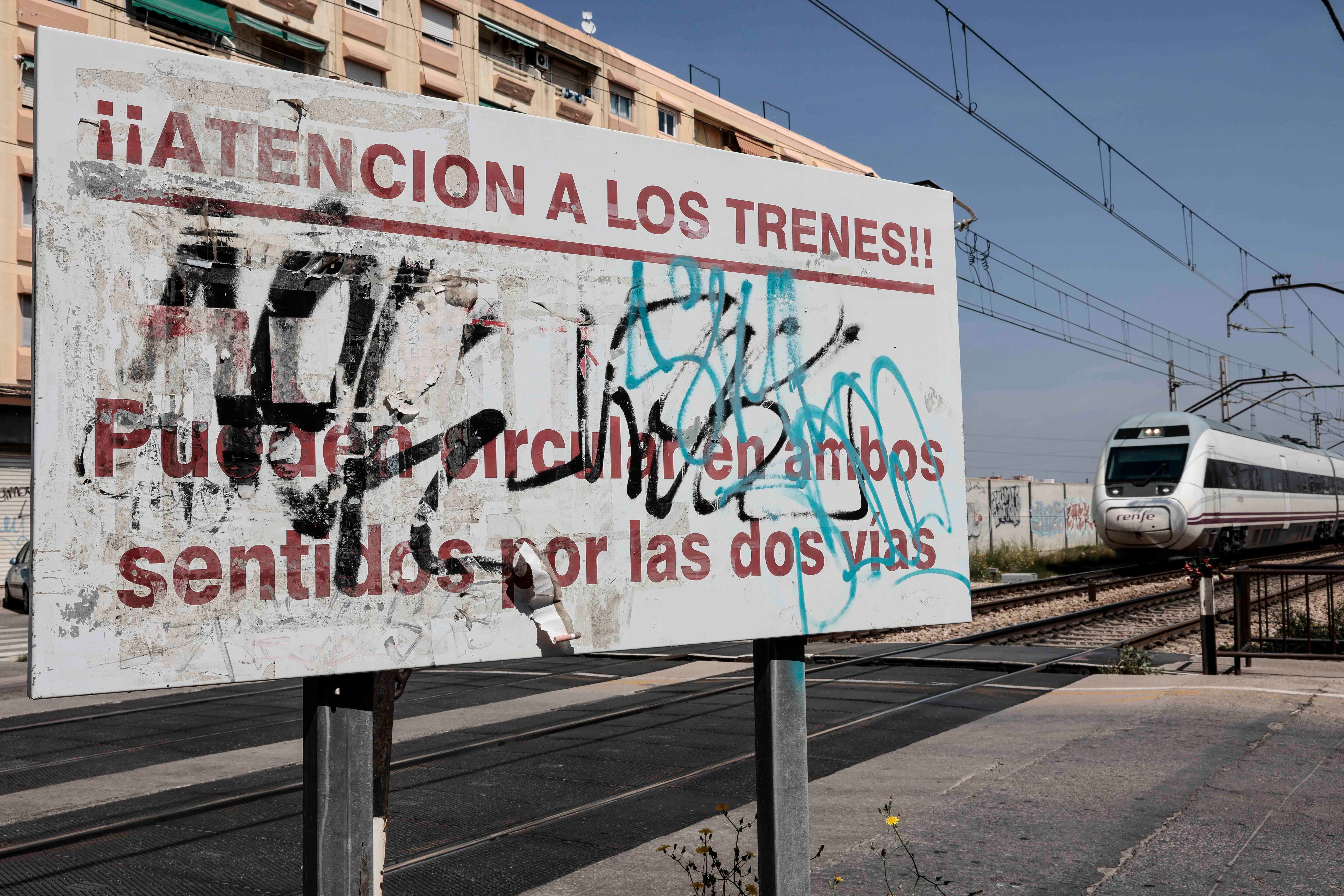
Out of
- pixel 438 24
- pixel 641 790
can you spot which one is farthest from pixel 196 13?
pixel 641 790

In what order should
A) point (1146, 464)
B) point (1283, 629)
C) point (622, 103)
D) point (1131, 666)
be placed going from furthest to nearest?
point (622, 103) → point (1146, 464) → point (1283, 629) → point (1131, 666)

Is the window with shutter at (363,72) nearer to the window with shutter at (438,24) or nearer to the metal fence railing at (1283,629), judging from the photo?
the window with shutter at (438,24)

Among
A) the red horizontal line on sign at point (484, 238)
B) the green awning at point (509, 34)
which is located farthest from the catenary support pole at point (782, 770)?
the green awning at point (509, 34)

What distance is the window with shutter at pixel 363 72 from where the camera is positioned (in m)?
32.2

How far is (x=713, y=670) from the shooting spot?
1193cm

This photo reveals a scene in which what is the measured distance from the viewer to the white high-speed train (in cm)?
2327

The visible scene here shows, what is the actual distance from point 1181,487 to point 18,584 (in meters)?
24.7

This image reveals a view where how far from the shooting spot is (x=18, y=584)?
2159 cm

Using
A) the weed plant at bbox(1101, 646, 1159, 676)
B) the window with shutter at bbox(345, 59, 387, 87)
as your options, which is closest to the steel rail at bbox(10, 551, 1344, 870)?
the weed plant at bbox(1101, 646, 1159, 676)

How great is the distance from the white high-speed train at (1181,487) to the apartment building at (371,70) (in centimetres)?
945

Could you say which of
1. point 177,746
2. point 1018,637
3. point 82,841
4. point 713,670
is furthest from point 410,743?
→ point 1018,637

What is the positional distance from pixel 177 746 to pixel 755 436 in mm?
7455

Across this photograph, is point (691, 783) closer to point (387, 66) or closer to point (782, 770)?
point (782, 770)

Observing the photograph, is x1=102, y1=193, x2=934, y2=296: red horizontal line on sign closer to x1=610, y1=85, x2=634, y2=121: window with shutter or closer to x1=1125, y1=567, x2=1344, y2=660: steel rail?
x1=1125, y1=567, x2=1344, y2=660: steel rail
